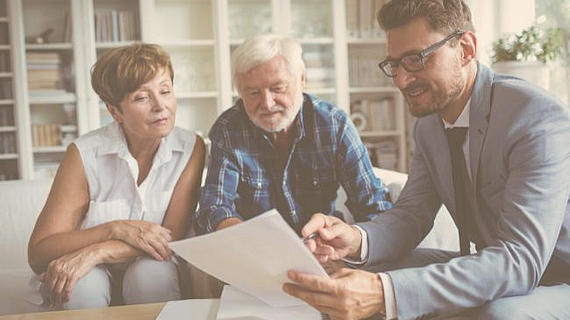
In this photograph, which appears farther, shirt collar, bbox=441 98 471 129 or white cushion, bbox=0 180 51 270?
white cushion, bbox=0 180 51 270

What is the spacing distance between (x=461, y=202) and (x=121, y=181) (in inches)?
39.0

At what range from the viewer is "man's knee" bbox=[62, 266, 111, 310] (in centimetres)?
146

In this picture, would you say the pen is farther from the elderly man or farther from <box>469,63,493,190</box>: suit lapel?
the elderly man

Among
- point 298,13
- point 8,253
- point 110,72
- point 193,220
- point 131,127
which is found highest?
point 298,13

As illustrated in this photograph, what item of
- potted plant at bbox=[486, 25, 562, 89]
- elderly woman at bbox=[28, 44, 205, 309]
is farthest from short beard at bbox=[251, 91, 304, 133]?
potted plant at bbox=[486, 25, 562, 89]

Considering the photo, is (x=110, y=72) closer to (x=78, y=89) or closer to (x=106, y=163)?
(x=106, y=163)

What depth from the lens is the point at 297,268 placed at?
92cm

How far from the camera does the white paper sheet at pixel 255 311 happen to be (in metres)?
1.05

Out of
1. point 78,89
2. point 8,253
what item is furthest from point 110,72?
point 78,89

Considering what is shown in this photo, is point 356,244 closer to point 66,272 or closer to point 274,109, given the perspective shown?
point 274,109

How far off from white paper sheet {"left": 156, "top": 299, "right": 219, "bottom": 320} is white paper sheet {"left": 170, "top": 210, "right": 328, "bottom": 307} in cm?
14

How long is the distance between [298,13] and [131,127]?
2.60 meters

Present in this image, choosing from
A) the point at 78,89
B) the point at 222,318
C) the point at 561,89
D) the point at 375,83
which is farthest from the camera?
the point at 375,83

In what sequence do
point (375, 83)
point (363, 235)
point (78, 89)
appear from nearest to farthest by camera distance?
point (363, 235) < point (78, 89) < point (375, 83)
